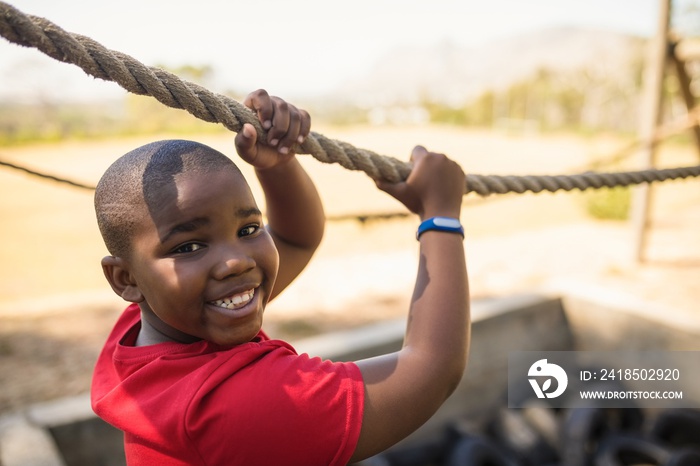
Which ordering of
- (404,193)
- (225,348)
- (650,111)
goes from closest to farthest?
(225,348)
(404,193)
(650,111)

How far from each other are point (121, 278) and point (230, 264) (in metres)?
0.24

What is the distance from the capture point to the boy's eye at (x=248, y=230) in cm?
96

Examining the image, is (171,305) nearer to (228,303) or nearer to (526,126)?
(228,303)

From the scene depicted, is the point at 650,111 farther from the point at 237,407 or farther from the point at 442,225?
the point at 237,407

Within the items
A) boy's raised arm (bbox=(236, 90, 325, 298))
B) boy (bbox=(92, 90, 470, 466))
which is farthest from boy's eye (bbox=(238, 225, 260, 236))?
boy's raised arm (bbox=(236, 90, 325, 298))

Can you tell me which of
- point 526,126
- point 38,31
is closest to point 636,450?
point 38,31

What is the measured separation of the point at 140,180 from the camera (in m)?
0.91

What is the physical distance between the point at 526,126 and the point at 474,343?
44.5m

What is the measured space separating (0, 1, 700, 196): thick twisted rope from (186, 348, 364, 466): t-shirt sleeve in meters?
0.44

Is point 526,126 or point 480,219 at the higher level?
point 526,126

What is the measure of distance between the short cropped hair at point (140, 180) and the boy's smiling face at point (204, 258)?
14 mm

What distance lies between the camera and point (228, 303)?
0.92 metres

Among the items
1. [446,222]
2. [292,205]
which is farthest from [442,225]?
[292,205]

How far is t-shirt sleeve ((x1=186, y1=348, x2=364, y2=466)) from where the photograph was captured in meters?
0.86
